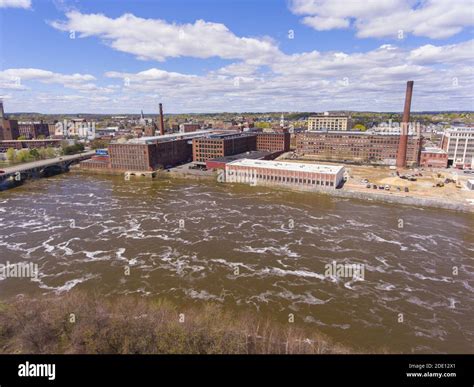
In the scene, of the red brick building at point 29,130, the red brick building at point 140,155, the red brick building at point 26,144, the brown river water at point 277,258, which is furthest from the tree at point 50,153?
the red brick building at point 29,130

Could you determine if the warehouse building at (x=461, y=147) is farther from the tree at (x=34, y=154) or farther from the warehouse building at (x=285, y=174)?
the tree at (x=34, y=154)

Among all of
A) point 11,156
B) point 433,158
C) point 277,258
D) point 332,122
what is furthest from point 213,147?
point 332,122

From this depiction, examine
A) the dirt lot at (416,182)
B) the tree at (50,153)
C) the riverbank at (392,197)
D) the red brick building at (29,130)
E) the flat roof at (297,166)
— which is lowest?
the riverbank at (392,197)

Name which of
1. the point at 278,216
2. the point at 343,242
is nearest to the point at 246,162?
the point at 278,216

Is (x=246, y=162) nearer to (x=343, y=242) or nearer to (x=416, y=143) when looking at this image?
(x=343, y=242)

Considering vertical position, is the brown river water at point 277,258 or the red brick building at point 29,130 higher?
the red brick building at point 29,130

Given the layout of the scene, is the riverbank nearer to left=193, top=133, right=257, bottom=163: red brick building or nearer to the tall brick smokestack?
left=193, top=133, right=257, bottom=163: red brick building

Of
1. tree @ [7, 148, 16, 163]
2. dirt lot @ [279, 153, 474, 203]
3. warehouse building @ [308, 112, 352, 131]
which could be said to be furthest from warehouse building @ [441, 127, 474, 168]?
tree @ [7, 148, 16, 163]
